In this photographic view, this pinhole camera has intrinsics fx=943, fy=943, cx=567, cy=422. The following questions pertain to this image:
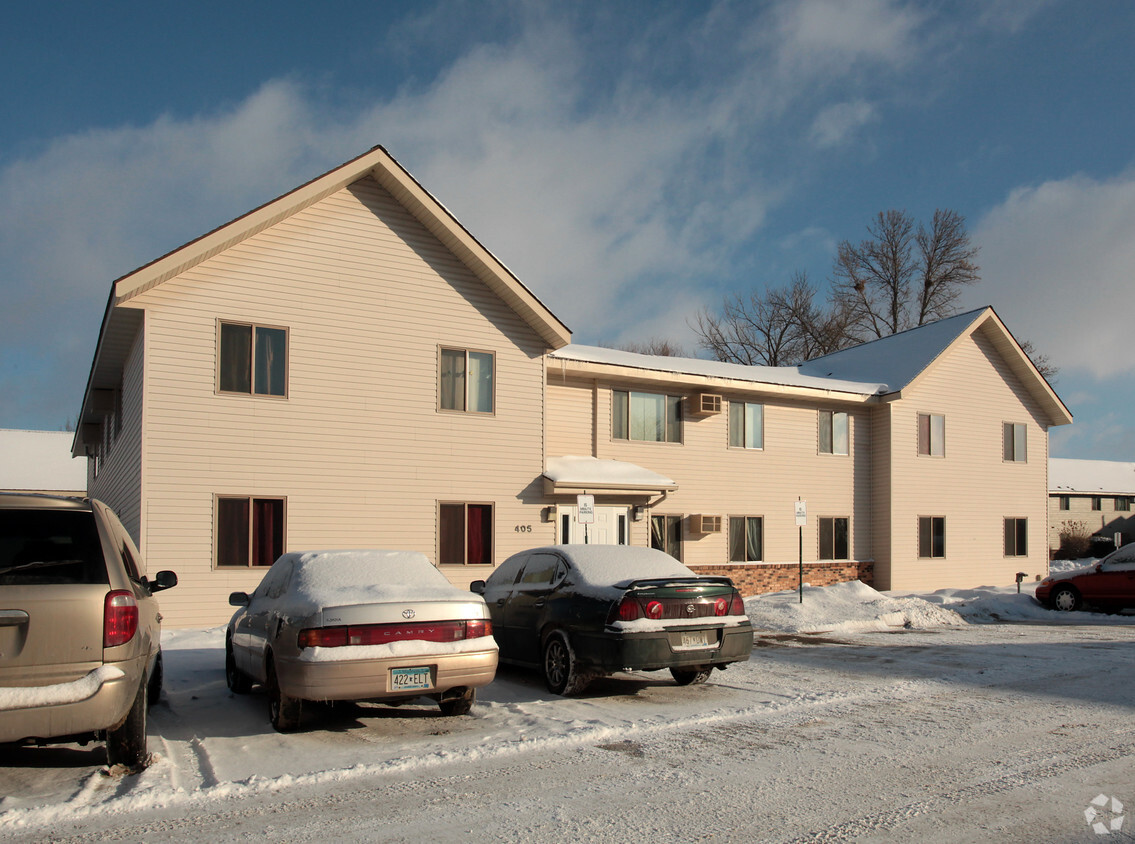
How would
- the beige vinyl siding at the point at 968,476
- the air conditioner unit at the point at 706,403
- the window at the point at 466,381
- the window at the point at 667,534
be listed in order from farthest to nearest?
the beige vinyl siding at the point at 968,476, the air conditioner unit at the point at 706,403, the window at the point at 667,534, the window at the point at 466,381

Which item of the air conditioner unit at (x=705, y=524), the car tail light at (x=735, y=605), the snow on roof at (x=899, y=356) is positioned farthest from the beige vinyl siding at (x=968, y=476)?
the car tail light at (x=735, y=605)

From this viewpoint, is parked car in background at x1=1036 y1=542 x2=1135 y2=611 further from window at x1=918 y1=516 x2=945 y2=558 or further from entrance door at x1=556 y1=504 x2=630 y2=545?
entrance door at x1=556 y1=504 x2=630 y2=545

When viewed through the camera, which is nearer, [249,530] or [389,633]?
[389,633]

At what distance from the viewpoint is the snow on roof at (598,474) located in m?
18.7

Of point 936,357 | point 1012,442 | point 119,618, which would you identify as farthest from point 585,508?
point 1012,442

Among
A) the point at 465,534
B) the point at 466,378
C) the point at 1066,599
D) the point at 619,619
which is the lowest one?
the point at 1066,599

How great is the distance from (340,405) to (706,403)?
9064 millimetres

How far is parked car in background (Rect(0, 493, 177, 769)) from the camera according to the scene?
552 centimetres

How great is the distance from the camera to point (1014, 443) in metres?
28.2

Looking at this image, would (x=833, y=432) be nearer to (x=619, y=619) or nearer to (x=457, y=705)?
(x=619, y=619)

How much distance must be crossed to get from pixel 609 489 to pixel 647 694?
9.89 m

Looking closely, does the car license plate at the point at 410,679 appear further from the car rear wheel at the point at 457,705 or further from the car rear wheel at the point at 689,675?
the car rear wheel at the point at 689,675

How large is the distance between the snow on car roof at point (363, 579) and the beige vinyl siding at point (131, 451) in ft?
25.1

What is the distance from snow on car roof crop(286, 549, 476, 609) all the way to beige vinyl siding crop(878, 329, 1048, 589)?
19.4 meters
